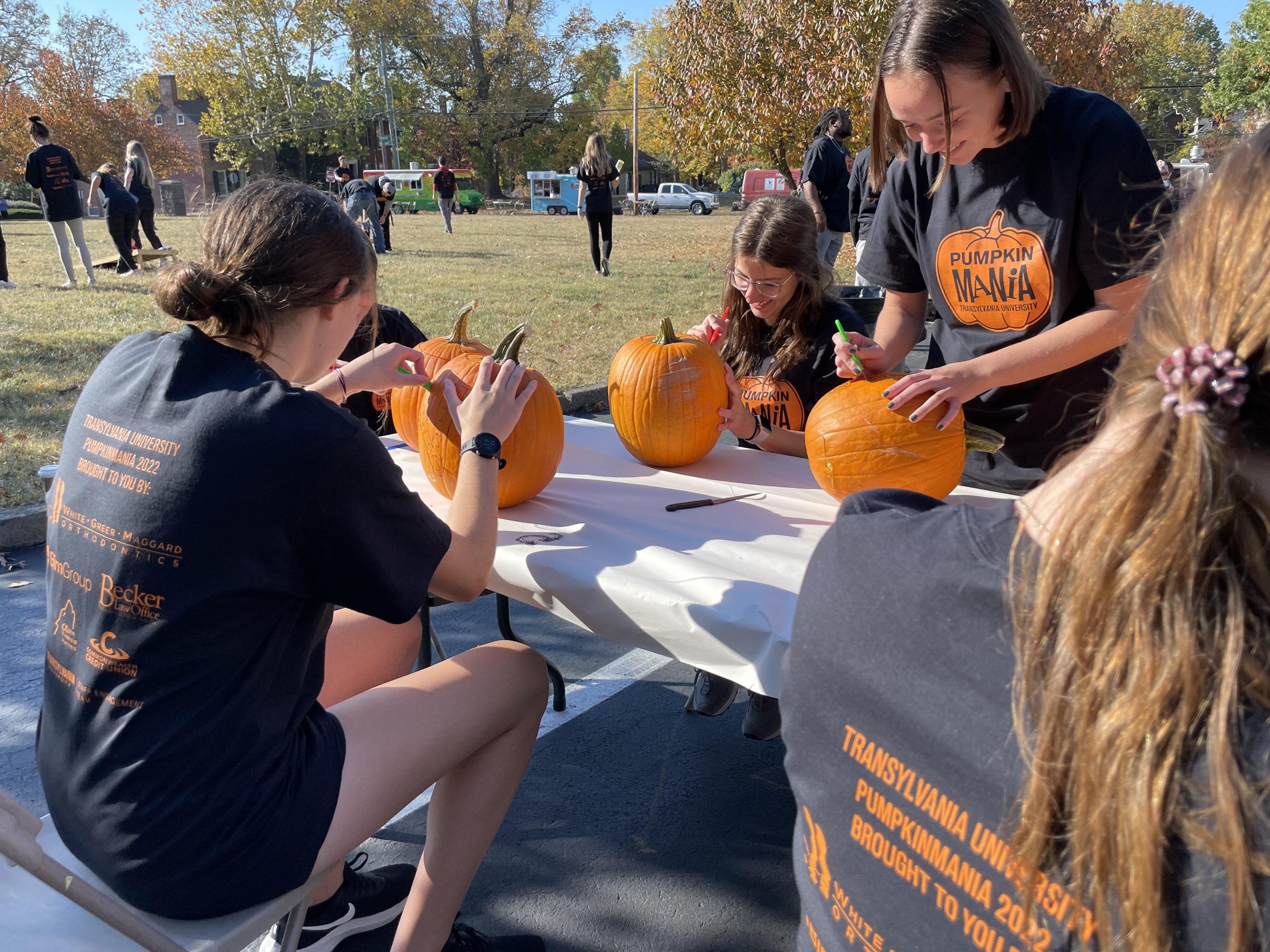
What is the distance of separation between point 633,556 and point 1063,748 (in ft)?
3.49

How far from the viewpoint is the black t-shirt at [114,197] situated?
37.8 ft

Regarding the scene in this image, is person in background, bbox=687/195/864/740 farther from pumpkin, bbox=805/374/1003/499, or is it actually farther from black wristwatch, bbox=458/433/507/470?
black wristwatch, bbox=458/433/507/470

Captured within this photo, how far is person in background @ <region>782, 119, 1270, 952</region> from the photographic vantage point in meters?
0.67

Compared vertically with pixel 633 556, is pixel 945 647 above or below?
above

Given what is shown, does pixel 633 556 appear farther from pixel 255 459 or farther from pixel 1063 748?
pixel 1063 748

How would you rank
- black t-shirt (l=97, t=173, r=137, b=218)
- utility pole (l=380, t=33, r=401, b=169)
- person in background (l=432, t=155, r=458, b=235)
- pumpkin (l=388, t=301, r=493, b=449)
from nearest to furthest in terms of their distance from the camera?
pumpkin (l=388, t=301, r=493, b=449)
black t-shirt (l=97, t=173, r=137, b=218)
person in background (l=432, t=155, r=458, b=235)
utility pole (l=380, t=33, r=401, b=169)

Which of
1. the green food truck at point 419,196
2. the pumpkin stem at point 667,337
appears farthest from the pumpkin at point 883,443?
the green food truck at point 419,196

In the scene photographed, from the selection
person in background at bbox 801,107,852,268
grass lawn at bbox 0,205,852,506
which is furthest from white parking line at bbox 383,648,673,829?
person in background at bbox 801,107,852,268

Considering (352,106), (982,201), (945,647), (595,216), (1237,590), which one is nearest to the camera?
(1237,590)

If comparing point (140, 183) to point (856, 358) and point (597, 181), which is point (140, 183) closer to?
point (597, 181)

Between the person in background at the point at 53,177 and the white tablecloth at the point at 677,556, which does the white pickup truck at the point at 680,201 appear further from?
the white tablecloth at the point at 677,556

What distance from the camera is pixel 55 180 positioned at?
10281 mm

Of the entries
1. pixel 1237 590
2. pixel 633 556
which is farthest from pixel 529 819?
pixel 1237 590

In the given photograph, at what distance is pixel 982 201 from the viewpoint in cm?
214
